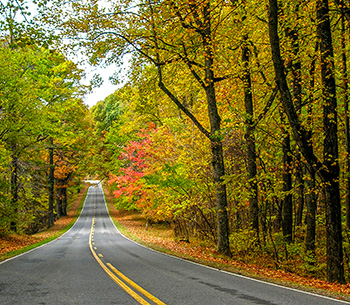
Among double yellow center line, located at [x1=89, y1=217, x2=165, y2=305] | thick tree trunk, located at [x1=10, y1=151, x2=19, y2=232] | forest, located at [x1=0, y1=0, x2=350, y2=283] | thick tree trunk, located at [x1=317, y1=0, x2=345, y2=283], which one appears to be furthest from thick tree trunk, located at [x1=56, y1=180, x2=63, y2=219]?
thick tree trunk, located at [x1=317, y1=0, x2=345, y2=283]

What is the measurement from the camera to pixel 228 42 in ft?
38.9

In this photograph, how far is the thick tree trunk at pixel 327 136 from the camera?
8482mm

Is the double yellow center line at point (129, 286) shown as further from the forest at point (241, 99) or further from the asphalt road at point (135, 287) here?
the forest at point (241, 99)

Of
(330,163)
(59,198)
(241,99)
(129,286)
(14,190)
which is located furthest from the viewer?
(59,198)

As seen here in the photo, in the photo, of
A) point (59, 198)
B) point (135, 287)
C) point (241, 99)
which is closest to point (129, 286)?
point (135, 287)

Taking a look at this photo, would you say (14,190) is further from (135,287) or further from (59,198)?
(59,198)

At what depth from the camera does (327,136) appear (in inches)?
351

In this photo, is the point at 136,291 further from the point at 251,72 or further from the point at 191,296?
the point at 251,72

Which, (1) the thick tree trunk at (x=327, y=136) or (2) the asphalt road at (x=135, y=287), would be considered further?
(1) the thick tree trunk at (x=327, y=136)

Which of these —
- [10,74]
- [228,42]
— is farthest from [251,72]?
[10,74]

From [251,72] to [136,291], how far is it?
28.2 feet

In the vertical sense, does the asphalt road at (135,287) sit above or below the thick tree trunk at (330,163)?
below

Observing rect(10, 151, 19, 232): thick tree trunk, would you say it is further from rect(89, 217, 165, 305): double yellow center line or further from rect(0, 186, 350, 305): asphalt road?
rect(89, 217, 165, 305): double yellow center line

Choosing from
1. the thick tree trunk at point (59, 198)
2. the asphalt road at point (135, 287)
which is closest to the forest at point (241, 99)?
the asphalt road at point (135, 287)
